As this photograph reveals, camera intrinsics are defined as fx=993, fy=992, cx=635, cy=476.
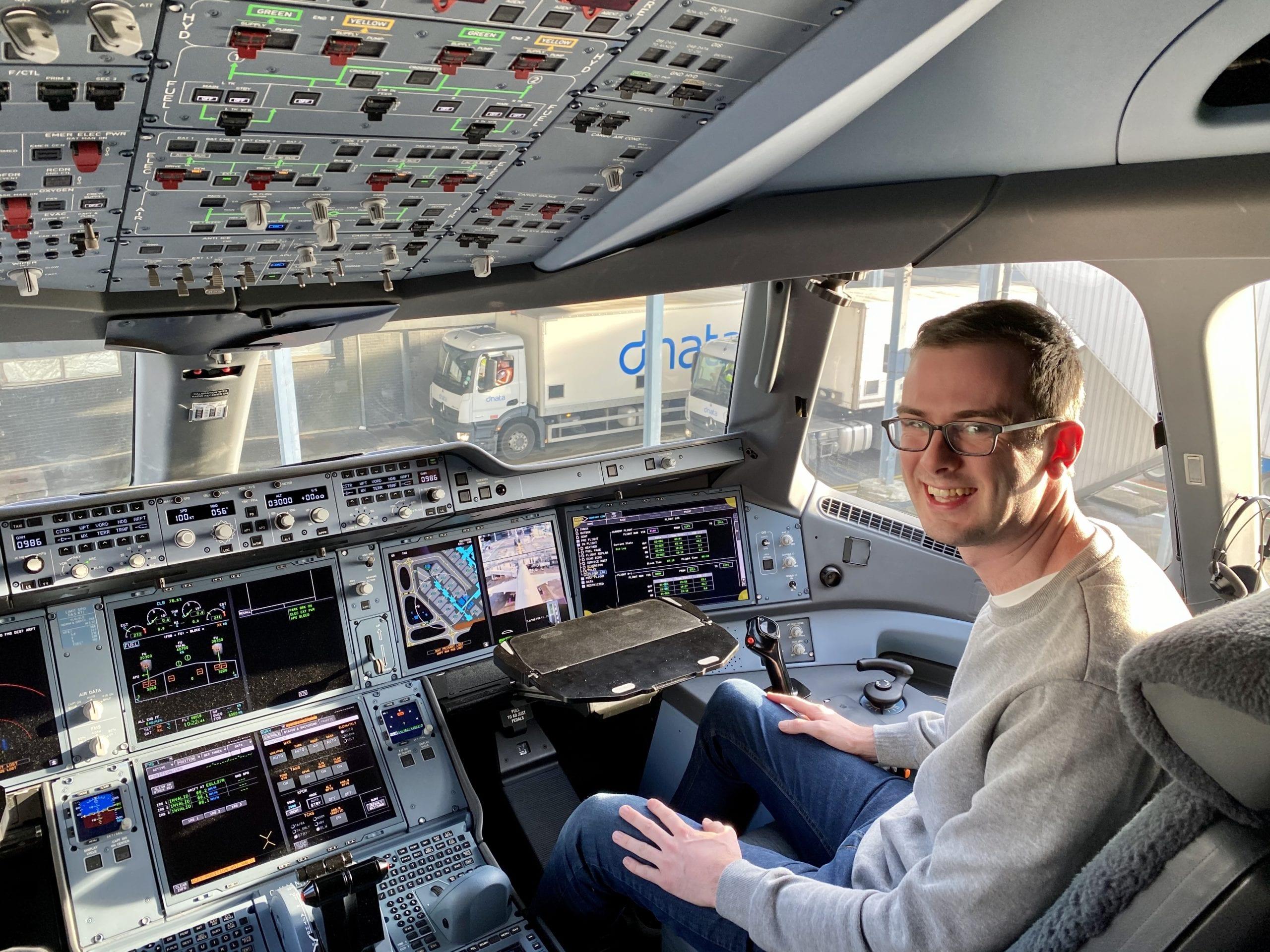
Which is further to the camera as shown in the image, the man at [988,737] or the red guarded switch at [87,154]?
the red guarded switch at [87,154]

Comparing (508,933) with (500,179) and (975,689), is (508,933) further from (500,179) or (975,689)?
(500,179)

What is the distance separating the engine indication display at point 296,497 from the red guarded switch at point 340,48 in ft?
5.03

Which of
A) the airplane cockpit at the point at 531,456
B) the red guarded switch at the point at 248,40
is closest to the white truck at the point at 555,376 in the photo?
the airplane cockpit at the point at 531,456

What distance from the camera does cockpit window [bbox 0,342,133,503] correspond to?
3488 mm

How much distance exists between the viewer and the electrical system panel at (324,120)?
1.22 meters

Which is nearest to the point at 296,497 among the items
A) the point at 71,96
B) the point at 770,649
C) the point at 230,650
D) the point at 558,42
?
the point at 230,650

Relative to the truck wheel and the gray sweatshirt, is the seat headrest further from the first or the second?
the truck wheel

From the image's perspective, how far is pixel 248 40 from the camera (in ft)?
4.04

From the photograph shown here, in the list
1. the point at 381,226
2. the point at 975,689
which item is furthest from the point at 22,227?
the point at 975,689

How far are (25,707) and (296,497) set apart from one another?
80 centimetres

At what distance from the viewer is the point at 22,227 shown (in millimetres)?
1565

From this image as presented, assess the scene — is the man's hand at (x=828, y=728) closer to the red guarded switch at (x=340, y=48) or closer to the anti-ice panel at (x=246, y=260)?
the anti-ice panel at (x=246, y=260)

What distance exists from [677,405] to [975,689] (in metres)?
3.06

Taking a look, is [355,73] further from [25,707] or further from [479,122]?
[25,707]
